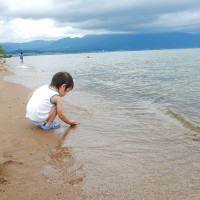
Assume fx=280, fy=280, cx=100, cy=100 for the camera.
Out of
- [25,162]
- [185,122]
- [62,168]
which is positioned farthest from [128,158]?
[185,122]

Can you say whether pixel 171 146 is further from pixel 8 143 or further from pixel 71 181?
pixel 8 143

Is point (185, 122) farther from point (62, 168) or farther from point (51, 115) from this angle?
point (62, 168)

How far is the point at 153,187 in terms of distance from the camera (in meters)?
3.56

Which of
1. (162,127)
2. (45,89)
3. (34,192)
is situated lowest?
(162,127)

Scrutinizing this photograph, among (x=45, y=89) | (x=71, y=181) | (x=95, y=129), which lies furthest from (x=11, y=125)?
(x=71, y=181)

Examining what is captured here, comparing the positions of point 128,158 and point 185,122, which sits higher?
point 128,158

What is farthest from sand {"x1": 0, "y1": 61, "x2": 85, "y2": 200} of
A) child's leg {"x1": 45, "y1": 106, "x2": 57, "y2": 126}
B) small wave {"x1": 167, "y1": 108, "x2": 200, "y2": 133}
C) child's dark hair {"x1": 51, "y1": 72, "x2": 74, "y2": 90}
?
small wave {"x1": 167, "y1": 108, "x2": 200, "y2": 133}

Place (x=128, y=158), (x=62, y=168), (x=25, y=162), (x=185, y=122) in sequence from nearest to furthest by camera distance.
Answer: (x=62, y=168), (x=25, y=162), (x=128, y=158), (x=185, y=122)

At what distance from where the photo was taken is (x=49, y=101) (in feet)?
19.6

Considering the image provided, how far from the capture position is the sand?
331 cm

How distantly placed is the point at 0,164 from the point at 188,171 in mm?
2746

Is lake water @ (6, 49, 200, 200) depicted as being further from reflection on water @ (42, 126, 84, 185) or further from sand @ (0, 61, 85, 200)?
sand @ (0, 61, 85, 200)

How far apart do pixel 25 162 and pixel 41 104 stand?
196 cm

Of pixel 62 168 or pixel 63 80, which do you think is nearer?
pixel 62 168
